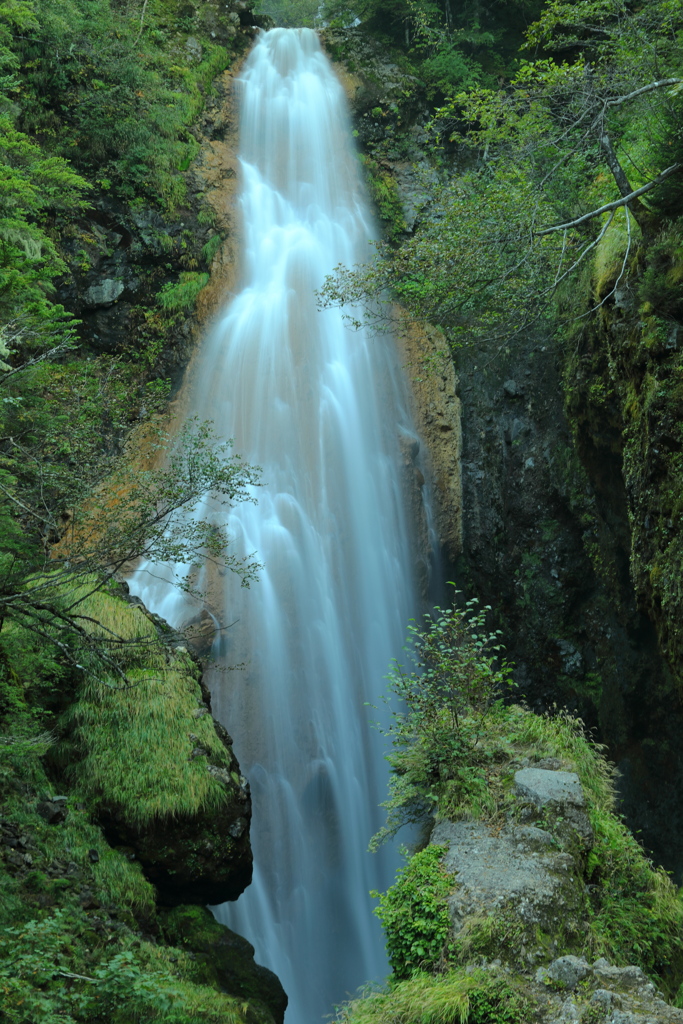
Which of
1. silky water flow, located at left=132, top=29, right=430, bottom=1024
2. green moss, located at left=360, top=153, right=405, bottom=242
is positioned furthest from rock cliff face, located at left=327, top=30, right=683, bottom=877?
silky water flow, located at left=132, top=29, right=430, bottom=1024

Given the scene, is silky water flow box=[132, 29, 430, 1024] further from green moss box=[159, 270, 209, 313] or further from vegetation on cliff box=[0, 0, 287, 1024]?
vegetation on cliff box=[0, 0, 287, 1024]

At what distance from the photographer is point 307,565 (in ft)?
35.2

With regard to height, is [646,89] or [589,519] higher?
[646,89]

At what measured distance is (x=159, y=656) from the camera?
701 centimetres

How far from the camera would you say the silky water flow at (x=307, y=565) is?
8619 millimetres

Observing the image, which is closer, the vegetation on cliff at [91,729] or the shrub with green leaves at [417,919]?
the shrub with green leaves at [417,919]

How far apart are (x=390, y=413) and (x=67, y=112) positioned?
27.6 ft

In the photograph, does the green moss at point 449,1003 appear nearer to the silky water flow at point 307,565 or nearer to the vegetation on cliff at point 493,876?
the vegetation on cliff at point 493,876

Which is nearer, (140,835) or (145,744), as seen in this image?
(140,835)

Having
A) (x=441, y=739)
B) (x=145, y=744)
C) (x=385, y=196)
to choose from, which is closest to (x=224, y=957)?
(x=145, y=744)

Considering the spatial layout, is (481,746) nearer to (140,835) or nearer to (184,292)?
(140,835)

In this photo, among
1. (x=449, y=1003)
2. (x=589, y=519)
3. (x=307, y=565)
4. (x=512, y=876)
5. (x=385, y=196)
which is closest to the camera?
(x=449, y=1003)

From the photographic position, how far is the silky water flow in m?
8.62

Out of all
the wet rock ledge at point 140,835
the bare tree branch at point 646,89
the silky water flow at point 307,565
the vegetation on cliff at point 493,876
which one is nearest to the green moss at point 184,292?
the silky water flow at point 307,565
